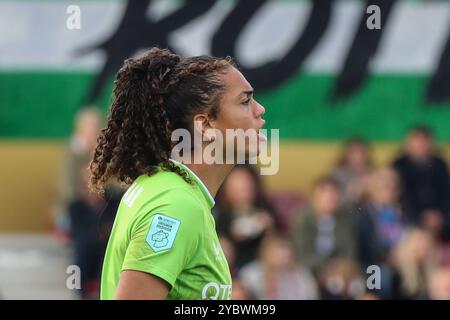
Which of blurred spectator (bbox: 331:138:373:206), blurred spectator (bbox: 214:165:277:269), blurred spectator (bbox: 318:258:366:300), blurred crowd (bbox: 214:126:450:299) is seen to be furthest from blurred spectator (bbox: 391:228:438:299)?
blurred spectator (bbox: 214:165:277:269)

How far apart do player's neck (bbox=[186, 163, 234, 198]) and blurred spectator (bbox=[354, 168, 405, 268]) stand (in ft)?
17.9

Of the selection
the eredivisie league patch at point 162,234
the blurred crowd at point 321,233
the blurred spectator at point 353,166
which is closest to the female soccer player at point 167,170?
the eredivisie league patch at point 162,234

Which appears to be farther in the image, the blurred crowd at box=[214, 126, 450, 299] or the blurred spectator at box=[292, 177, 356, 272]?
the blurred spectator at box=[292, 177, 356, 272]

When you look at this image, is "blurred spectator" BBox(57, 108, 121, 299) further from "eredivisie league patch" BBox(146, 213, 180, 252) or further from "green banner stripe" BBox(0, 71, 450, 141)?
"eredivisie league patch" BBox(146, 213, 180, 252)

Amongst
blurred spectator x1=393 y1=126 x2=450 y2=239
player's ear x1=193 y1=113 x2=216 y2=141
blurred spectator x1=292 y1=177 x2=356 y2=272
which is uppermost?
blurred spectator x1=393 y1=126 x2=450 y2=239

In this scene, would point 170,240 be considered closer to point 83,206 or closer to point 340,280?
point 340,280

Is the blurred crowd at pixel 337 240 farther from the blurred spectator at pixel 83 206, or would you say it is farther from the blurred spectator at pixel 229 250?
the blurred spectator at pixel 83 206

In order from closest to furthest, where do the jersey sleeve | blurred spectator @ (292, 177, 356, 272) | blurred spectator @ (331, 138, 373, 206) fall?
the jersey sleeve → blurred spectator @ (292, 177, 356, 272) → blurred spectator @ (331, 138, 373, 206)

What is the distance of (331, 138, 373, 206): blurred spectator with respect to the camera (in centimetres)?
916

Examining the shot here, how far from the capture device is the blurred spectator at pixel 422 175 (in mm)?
9484

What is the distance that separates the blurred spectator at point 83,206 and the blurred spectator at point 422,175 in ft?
8.51

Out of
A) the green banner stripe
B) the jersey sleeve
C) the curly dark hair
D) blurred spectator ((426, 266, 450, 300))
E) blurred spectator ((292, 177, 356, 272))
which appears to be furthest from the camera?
the green banner stripe
